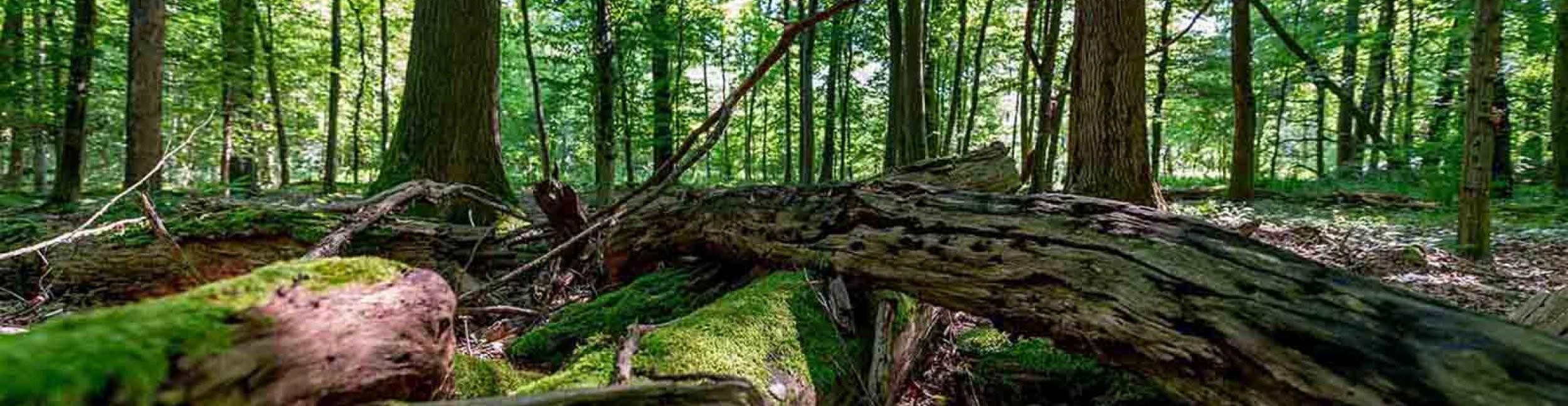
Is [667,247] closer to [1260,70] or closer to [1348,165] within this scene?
[1348,165]

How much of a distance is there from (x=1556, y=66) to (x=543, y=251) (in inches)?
552

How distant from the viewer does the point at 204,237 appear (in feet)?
12.8

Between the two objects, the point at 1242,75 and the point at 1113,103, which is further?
the point at 1242,75

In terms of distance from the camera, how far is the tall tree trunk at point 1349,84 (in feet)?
46.4

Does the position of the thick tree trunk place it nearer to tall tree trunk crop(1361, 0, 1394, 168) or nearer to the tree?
the tree

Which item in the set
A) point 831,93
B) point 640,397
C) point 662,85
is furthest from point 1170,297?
point 831,93

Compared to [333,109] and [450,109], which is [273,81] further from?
[450,109]

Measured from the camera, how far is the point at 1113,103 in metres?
5.30

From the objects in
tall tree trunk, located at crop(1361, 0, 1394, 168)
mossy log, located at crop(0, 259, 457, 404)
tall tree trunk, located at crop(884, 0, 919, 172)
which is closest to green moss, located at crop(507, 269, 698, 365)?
mossy log, located at crop(0, 259, 457, 404)

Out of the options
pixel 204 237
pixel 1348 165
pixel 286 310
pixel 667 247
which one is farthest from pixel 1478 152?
pixel 1348 165

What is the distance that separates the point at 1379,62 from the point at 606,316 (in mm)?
20161

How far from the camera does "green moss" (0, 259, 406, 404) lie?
37.6 inches

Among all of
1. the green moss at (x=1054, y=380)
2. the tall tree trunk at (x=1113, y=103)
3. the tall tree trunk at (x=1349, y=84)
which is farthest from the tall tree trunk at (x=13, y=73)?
the tall tree trunk at (x=1349, y=84)

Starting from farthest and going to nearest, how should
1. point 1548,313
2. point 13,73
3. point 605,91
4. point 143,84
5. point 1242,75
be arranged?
point 605,91 → point 1242,75 → point 13,73 → point 143,84 → point 1548,313
